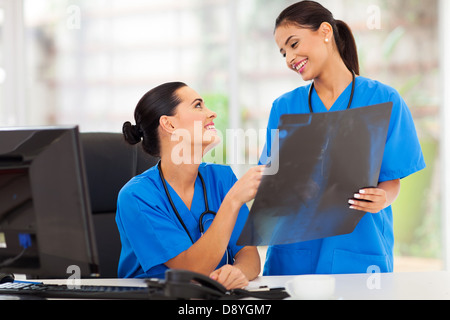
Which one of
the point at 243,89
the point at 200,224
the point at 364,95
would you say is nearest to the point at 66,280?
the point at 200,224

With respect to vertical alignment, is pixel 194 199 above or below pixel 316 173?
below

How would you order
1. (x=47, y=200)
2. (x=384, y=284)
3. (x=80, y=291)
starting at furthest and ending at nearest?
(x=384, y=284) < (x=80, y=291) < (x=47, y=200)

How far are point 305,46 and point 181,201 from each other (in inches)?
21.5

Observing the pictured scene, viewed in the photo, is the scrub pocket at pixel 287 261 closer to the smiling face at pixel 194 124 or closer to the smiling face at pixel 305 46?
the smiling face at pixel 194 124

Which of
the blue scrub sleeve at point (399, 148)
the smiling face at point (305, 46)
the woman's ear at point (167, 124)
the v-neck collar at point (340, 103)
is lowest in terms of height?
the blue scrub sleeve at point (399, 148)

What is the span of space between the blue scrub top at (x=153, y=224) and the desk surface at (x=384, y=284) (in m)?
0.08

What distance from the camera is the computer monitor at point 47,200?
2.83 ft

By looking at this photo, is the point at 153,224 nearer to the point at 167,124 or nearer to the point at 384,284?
the point at 167,124

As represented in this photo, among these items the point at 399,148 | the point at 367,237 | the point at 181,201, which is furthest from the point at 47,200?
the point at 399,148

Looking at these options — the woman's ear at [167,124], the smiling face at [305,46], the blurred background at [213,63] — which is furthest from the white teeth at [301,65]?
the blurred background at [213,63]

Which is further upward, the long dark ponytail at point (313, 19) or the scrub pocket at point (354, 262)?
the long dark ponytail at point (313, 19)

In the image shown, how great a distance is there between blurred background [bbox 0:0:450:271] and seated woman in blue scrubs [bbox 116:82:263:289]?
1709 mm

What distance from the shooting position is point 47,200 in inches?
34.2

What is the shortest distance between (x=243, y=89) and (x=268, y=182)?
86.9 inches
